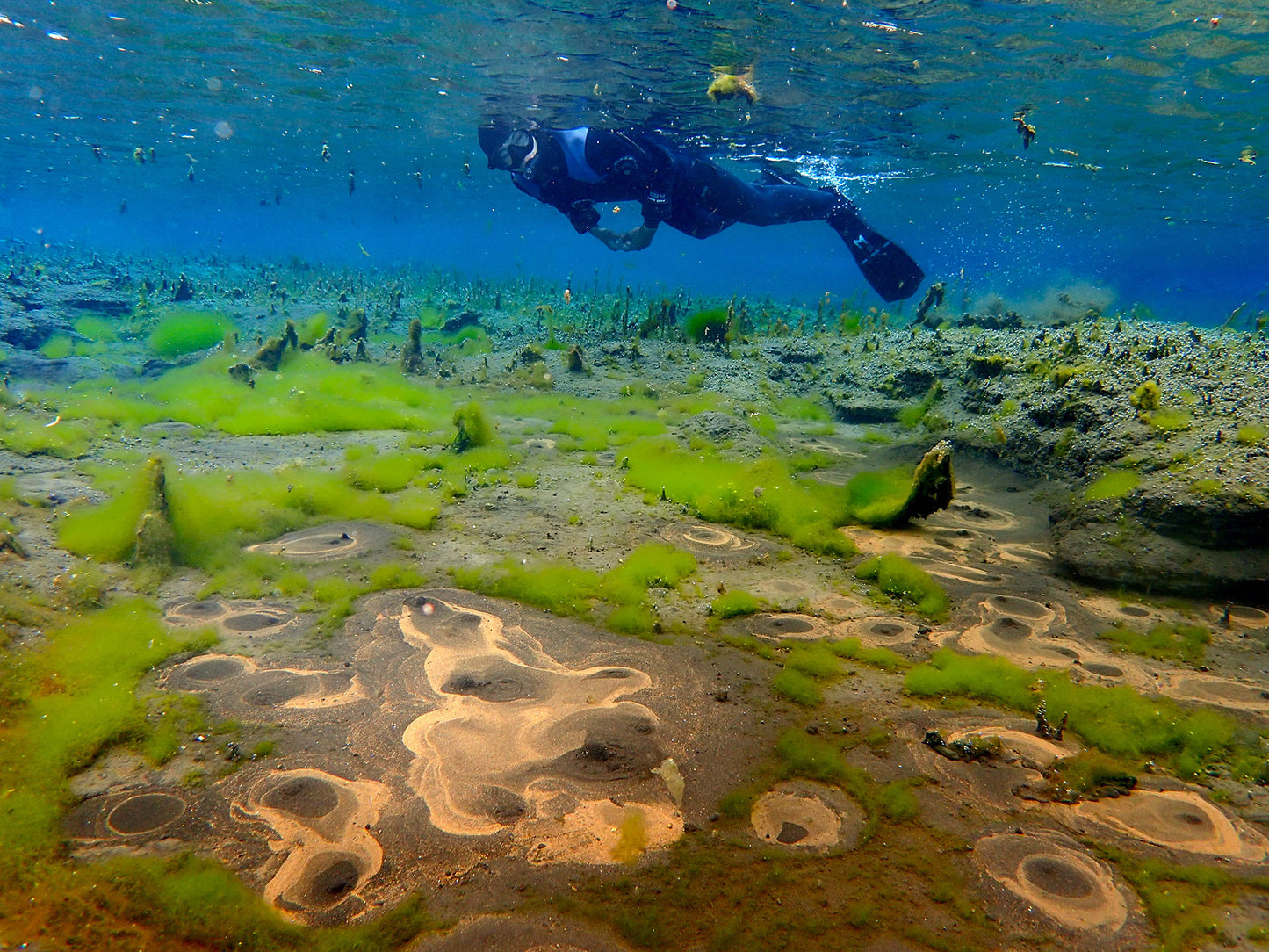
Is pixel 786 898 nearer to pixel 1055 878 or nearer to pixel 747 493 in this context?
pixel 1055 878

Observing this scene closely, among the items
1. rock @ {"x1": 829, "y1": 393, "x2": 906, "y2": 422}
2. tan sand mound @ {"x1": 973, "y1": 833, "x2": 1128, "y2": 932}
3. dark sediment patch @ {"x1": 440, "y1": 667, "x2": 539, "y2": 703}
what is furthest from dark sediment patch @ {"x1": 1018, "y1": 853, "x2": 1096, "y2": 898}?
rock @ {"x1": 829, "y1": 393, "x2": 906, "y2": 422}

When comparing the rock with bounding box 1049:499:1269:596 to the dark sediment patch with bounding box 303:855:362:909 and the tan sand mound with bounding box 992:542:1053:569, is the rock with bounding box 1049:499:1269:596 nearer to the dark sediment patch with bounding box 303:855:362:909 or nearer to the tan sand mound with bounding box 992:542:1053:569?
the tan sand mound with bounding box 992:542:1053:569

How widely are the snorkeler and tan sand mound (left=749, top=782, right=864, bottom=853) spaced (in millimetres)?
12652

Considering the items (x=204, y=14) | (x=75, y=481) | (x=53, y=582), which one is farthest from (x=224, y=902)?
(x=204, y=14)

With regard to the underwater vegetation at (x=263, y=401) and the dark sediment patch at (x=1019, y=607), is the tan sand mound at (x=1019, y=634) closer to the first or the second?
the dark sediment patch at (x=1019, y=607)

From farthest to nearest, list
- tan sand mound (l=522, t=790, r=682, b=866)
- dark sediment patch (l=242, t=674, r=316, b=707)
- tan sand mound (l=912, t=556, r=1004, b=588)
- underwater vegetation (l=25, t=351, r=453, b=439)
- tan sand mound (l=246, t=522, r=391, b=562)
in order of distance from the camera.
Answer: underwater vegetation (l=25, t=351, r=453, b=439), tan sand mound (l=246, t=522, r=391, b=562), tan sand mound (l=912, t=556, r=1004, b=588), dark sediment patch (l=242, t=674, r=316, b=707), tan sand mound (l=522, t=790, r=682, b=866)

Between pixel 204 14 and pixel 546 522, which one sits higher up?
pixel 204 14

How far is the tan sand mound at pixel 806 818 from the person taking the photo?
2932 mm

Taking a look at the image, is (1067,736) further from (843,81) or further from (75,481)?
(843,81)

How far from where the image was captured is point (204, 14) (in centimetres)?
1822

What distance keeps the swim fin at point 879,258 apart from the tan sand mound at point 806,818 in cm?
1560

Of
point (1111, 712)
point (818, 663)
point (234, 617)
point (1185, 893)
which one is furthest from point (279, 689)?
point (1111, 712)

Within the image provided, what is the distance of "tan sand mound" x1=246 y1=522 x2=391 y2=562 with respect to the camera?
6.08 m

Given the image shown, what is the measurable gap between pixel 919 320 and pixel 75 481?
1998 centimetres
